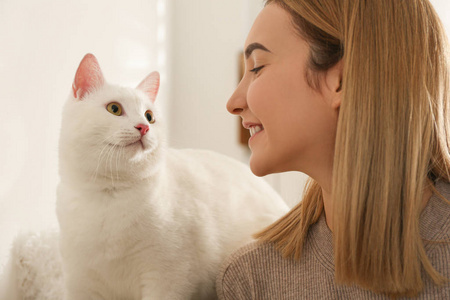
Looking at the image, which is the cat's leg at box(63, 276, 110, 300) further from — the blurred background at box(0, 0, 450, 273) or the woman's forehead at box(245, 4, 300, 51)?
the woman's forehead at box(245, 4, 300, 51)

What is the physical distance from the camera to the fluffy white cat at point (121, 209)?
2.71 feet

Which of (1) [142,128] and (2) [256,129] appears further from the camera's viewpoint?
(2) [256,129]

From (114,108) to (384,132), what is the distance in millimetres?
537

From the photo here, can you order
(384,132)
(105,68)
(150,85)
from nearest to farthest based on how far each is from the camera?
(384,132)
(150,85)
(105,68)

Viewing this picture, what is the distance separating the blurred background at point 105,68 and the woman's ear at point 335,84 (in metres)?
0.70

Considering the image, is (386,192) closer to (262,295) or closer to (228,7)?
(262,295)

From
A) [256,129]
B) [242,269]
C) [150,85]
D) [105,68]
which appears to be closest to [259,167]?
[256,129]

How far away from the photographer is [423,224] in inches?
32.5

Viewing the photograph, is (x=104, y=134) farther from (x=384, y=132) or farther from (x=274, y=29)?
(x=384, y=132)

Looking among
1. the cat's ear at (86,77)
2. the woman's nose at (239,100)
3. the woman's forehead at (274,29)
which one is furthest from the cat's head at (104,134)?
the woman's forehead at (274,29)

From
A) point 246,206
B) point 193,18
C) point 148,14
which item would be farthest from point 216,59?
point 246,206

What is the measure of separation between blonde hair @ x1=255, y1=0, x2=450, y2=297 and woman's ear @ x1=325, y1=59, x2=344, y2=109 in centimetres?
3

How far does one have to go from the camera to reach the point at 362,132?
2.55 ft

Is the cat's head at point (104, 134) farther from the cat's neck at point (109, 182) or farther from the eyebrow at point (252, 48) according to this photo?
the eyebrow at point (252, 48)
